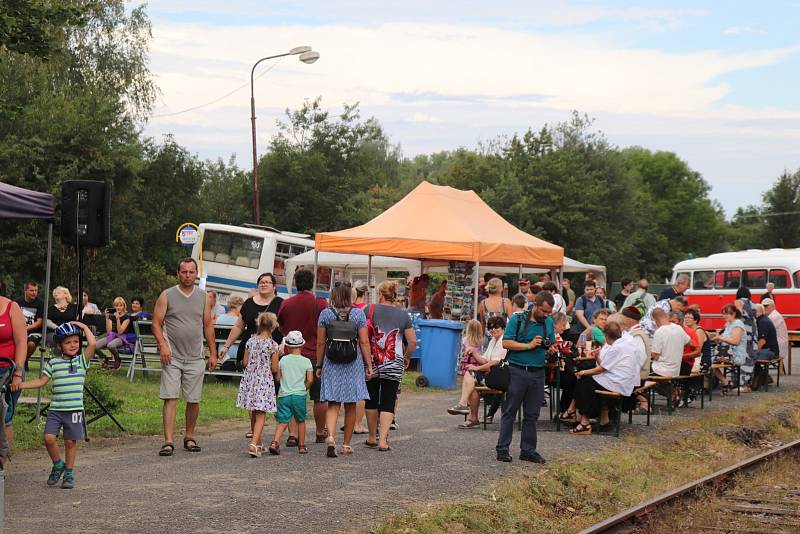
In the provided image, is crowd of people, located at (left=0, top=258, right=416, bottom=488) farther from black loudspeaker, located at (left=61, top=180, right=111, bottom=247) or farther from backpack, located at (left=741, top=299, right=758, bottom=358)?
backpack, located at (left=741, top=299, right=758, bottom=358)

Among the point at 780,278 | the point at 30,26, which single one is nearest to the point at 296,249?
the point at 780,278

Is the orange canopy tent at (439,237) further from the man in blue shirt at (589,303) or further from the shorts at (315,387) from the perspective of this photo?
the shorts at (315,387)

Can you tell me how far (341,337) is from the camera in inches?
426

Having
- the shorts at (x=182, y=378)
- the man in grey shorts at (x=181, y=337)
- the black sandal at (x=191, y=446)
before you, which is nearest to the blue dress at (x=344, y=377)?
the man in grey shorts at (x=181, y=337)

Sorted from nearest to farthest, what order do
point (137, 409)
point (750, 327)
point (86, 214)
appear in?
point (86, 214) → point (137, 409) → point (750, 327)

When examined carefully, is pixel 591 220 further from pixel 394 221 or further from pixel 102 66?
pixel 394 221

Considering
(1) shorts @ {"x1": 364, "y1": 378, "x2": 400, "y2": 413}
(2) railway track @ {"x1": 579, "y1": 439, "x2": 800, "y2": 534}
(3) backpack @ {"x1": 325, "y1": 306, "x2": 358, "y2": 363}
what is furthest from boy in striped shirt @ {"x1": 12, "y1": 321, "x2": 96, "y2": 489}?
(2) railway track @ {"x1": 579, "y1": 439, "x2": 800, "y2": 534}

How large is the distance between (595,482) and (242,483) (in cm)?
322

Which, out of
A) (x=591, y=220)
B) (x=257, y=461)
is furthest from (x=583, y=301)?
(x=591, y=220)

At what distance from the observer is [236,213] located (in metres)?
51.8

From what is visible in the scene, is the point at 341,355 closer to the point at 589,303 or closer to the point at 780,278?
the point at 589,303

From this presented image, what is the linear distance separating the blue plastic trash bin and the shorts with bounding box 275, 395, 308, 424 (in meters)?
7.70

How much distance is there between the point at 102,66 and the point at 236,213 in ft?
33.6

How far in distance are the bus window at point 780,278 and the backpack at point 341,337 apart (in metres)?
26.4
